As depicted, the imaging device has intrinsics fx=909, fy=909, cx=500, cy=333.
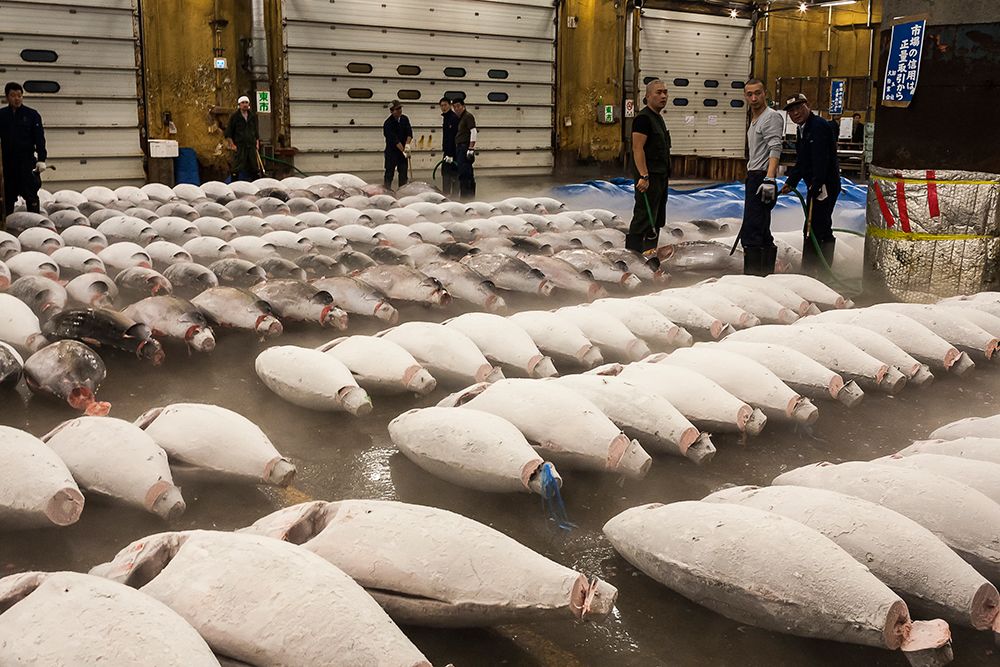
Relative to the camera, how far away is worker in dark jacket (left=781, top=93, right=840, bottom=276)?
22.5 ft

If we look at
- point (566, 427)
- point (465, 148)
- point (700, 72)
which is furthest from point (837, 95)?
point (566, 427)

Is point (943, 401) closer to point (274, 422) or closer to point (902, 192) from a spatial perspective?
point (902, 192)

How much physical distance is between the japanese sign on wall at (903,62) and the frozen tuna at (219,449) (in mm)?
5017

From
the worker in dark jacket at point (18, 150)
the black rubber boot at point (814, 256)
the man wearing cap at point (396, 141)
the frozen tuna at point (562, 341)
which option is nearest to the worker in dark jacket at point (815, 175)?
the black rubber boot at point (814, 256)

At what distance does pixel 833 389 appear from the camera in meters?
3.68

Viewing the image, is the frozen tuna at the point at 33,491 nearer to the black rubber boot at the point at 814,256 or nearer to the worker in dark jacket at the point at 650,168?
the worker in dark jacket at the point at 650,168

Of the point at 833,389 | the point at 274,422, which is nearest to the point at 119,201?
the point at 274,422

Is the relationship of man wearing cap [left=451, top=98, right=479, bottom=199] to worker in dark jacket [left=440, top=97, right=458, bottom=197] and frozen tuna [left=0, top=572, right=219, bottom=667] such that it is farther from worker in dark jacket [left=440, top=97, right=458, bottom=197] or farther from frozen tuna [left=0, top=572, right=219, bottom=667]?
frozen tuna [left=0, top=572, right=219, bottom=667]

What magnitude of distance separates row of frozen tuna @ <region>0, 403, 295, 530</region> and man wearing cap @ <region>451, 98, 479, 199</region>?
1039 centimetres

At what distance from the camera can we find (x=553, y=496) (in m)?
2.74

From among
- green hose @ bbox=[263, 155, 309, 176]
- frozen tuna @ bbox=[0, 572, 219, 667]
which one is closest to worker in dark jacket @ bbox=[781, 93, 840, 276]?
frozen tuna @ bbox=[0, 572, 219, 667]

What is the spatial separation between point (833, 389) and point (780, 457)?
506mm

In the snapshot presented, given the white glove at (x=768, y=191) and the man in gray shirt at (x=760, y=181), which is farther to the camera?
the man in gray shirt at (x=760, y=181)

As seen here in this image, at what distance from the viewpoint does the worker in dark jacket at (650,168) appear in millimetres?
7203
